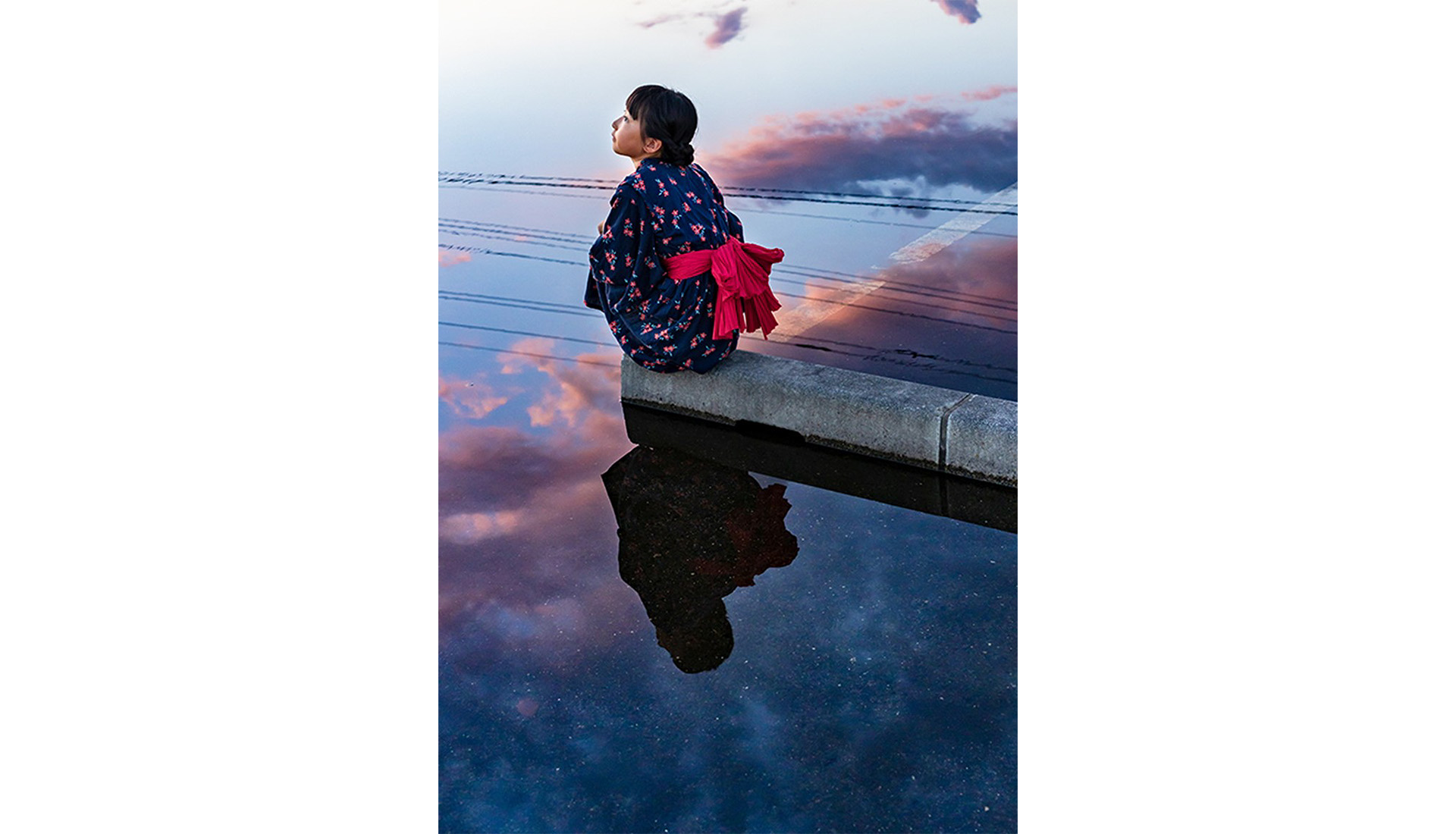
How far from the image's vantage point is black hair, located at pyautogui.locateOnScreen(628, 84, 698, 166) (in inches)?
210

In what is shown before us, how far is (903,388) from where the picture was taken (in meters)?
5.27

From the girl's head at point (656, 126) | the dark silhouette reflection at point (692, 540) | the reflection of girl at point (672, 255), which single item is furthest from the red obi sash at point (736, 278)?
the dark silhouette reflection at point (692, 540)

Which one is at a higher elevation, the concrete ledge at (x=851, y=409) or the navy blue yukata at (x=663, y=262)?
the navy blue yukata at (x=663, y=262)

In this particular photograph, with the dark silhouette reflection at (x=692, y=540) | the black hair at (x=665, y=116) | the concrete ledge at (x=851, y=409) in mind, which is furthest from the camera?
the black hair at (x=665, y=116)

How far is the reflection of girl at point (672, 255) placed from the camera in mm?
5367

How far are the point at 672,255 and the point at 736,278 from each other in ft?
0.98

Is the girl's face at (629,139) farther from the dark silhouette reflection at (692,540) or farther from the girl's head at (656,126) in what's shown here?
the dark silhouette reflection at (692,540)

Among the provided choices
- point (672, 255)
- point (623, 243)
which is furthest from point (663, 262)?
point (623, 243)

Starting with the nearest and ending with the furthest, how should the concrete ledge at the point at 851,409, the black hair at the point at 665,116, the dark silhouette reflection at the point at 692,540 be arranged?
1. the dark silhouette reflection at the point at 692,540
2. the concrete ledge at the point at 851,409
3. the black hair at the point at 665,116

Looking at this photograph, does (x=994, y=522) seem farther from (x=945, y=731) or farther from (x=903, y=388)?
(x=945, y=731)

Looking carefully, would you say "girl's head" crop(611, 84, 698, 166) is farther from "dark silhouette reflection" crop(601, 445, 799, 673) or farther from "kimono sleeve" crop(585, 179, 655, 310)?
"dark silhouette reflection" crop(601, 445, 799, 673)

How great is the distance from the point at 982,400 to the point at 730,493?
1048mm

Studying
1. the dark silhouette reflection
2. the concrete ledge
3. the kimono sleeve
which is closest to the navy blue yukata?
the kimono sleeve

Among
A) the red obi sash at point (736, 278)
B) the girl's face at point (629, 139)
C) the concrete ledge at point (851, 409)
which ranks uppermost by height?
the girl's face at point (629, 139)
